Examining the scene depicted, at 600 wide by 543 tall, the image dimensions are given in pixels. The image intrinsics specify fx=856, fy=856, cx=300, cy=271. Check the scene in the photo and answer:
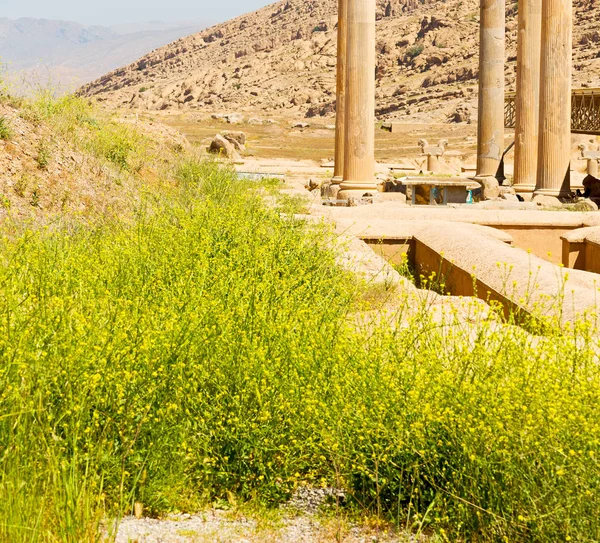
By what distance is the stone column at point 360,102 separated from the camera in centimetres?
1744

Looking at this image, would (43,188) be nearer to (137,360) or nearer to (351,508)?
(137,360)

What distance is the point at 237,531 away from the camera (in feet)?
12.3

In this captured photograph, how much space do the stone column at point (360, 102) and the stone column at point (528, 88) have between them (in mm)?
6438

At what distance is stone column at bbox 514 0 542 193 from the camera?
23.6m

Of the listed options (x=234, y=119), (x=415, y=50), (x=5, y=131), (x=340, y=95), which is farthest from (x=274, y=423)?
(x=415, y=50)

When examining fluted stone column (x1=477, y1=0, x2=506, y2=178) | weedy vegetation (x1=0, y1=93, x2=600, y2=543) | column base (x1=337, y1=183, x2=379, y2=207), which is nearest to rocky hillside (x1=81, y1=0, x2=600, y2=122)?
fluted stone column (x1=477, y1=0, x2=506, y2=178)

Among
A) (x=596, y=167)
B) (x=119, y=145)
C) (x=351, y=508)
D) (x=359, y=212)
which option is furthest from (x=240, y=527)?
(x=596, y=167)

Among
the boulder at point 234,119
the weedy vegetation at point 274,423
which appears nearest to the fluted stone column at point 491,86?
the weedy vegetation at point 274,423

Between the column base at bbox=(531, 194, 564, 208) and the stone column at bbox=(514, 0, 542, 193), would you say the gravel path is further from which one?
the stone column at bbox=(514, 0, 542, 193)

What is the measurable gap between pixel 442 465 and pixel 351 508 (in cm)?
47

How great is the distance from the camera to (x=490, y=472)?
3672 mm

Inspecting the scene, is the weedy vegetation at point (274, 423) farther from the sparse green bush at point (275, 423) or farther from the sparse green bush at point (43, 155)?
the sparse green bush at point (43, 155)

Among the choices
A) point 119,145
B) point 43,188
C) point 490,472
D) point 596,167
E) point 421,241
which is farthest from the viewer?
point 596,167

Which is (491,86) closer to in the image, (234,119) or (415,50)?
(234,119)
